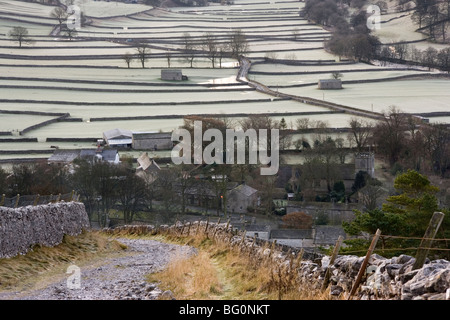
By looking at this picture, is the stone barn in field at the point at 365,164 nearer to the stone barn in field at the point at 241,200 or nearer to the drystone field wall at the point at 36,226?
the stone barn in field at the point at 241,200

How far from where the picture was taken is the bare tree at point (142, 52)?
102169mm

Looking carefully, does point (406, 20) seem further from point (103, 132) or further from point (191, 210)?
point (191, 210)

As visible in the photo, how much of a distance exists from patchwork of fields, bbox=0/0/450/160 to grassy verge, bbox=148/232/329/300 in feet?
142

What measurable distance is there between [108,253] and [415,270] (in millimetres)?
10988

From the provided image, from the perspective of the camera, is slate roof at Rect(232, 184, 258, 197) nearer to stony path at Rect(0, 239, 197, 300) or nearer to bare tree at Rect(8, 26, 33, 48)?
stony path at Rect(0, 239, 197, 300)

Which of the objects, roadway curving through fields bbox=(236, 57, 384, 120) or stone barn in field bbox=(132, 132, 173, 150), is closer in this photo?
stone barn in field bbox=(132, 132, 173, 150)

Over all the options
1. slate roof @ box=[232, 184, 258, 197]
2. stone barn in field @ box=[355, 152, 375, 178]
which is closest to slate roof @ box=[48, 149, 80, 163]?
slate roof @ box=[232, 184, 258, 197]

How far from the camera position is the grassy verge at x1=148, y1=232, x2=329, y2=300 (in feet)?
37.7

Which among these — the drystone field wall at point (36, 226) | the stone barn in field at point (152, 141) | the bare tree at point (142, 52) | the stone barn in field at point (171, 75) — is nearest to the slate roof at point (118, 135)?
the stone barn in field at point (152, 141)

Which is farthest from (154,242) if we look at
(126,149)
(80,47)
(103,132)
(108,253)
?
(80,47)

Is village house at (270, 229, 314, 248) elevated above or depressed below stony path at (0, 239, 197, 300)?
below

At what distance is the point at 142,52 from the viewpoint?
10538cm

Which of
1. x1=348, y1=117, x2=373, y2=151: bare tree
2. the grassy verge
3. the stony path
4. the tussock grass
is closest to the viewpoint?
the grassy verge

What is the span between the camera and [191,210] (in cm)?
4759
